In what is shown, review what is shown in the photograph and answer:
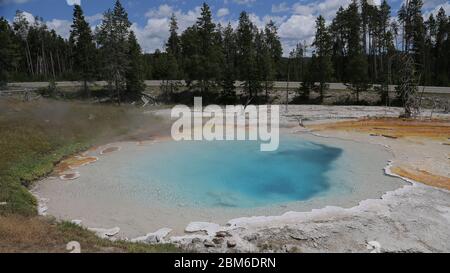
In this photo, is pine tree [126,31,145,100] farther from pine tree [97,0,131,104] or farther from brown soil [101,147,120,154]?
brown soil [101,147,120,154]

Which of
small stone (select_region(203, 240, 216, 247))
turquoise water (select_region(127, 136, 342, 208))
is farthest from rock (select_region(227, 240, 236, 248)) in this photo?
turquoise water (select_region(127, 136, 342, 208))

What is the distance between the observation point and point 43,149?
24.0 metres

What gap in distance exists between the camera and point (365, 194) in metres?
15.6

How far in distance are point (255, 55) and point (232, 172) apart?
36.0 metres

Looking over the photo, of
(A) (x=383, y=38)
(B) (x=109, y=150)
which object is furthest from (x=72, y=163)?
(A) (x=383, y=38)

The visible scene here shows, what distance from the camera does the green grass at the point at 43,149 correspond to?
10.1 m

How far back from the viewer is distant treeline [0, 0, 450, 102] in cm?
5053

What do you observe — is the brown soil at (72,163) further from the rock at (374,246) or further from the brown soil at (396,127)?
the brown soil at (396,127)

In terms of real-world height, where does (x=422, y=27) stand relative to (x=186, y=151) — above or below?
above

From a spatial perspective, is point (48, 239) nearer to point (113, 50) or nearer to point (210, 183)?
point (210, 183)

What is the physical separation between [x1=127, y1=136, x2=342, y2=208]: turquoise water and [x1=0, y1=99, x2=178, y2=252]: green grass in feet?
15.5

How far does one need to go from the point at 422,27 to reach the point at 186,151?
50474 millimetres
